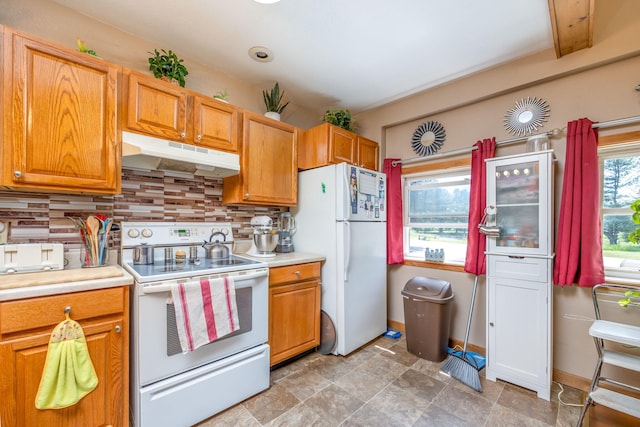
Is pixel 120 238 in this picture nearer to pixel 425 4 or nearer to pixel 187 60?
pixel 187 60

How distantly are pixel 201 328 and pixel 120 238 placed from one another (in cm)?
95

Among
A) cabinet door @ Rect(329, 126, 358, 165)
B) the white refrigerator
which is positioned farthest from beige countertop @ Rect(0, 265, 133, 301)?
cabinet door @ Rect(329, 126, 358, 165)

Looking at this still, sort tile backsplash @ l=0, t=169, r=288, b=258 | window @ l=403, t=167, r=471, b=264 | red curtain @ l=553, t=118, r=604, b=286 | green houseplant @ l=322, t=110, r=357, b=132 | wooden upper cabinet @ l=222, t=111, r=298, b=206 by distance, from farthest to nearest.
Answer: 1. green houseplant @ l=322, t=110, r=357, b=132
2. window @ l=403, t=167, r=471, b=264
3. wooden upper cabinet @ l=222, t=111, r=298, b=206
4. red curtain @ l=553, t=118, r=604, b=286
5. tile backsplash @ l=0, t=169, r=288, b=258

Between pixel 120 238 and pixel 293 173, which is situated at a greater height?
pixel 293 173

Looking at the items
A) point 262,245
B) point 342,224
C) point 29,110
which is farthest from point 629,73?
point 29,110

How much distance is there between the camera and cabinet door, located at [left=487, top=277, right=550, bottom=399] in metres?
1.91

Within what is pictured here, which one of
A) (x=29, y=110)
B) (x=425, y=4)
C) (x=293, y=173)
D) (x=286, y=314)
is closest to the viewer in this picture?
(x=29, y=110)

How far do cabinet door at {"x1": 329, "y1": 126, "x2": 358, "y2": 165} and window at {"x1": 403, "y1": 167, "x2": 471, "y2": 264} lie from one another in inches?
28.1

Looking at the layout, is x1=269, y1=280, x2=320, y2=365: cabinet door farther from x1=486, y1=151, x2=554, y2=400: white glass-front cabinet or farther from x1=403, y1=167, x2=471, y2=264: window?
x1=486, y1=151, x2=554, y2=400: white glass-front cabinet

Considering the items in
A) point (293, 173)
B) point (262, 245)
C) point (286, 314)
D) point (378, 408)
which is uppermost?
point (293, 173)

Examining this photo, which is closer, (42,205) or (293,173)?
(42,205)

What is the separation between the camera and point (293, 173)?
2.67 m

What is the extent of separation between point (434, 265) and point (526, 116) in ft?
5.02

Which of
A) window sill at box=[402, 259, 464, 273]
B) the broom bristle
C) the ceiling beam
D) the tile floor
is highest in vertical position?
the ceiling beam
